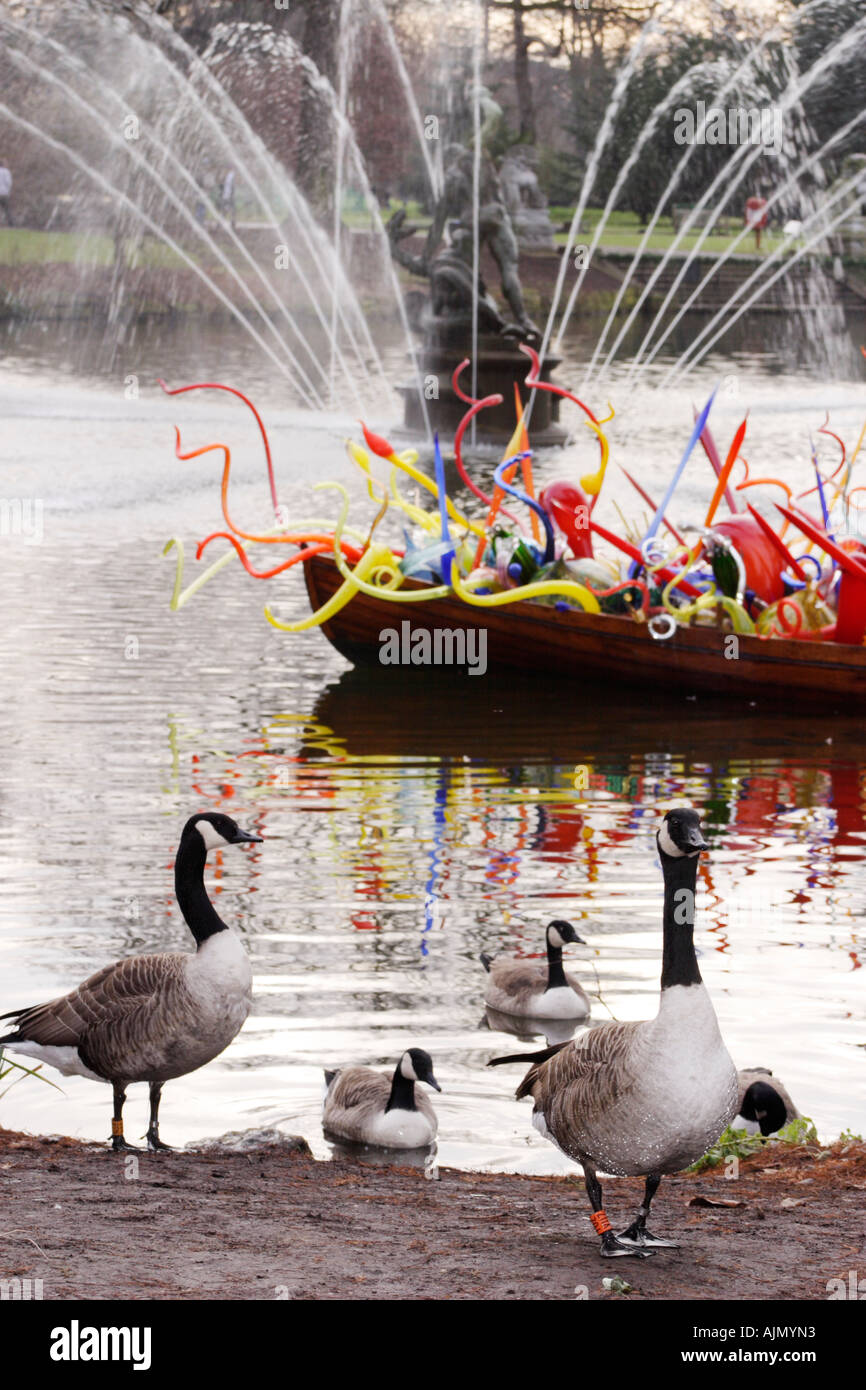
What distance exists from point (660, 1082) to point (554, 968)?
365cm

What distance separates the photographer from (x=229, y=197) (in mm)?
49156

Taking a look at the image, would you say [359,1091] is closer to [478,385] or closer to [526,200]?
[478,385]

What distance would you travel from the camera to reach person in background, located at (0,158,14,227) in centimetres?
5200

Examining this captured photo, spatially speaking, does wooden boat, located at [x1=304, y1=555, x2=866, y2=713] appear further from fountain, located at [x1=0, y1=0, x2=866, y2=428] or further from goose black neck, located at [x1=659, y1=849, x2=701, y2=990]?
fountain, located at [x1=0, y1=0, x2=866, y2=428]

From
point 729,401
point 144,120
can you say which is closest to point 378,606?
point 729,401

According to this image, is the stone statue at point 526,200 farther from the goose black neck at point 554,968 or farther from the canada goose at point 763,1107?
the canada goose at point 763,1107

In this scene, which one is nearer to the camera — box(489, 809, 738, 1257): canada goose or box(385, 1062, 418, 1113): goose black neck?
box(489, 809, 738, 1257): canada goose

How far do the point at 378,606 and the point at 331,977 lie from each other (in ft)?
25.4

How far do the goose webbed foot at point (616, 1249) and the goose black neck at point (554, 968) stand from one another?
Result: 3.37 meters

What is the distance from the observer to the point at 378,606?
16969 millimetres

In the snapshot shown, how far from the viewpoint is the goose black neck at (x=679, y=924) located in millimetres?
5613

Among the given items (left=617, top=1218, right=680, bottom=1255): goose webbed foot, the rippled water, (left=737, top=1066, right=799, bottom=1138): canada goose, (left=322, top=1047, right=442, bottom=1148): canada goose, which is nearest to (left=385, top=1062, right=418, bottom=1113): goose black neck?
(left=322, top=1047, right=442, bottom=1148): canada goose

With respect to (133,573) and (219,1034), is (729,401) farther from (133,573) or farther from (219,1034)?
(219,1034)

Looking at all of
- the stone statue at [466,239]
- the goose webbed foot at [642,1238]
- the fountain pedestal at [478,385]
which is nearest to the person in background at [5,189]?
the stone statue at [466,239]
